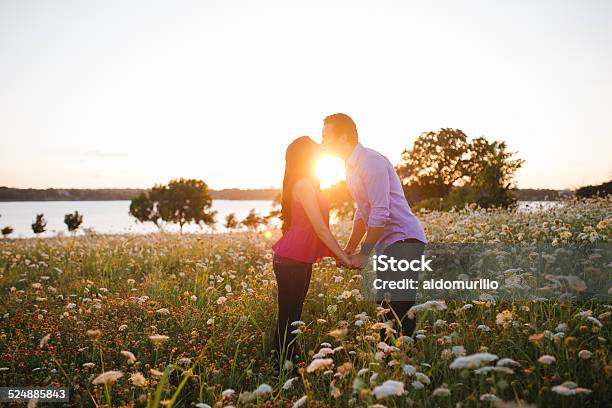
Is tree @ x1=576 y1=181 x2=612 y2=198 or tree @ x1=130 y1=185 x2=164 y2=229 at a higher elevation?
tree @ x1=576 y1=181 x2=612 y2=198

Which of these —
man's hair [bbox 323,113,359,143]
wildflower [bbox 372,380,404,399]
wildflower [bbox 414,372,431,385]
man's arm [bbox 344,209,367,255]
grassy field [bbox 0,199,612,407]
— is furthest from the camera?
man's arm [bbox 344,209,367,255]

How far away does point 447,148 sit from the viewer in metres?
51.7

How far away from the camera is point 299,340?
4520 millimetres

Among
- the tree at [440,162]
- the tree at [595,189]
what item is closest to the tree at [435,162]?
the tree at [440,162]

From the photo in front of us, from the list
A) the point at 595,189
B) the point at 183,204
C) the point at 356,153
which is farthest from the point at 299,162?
the point at 183,204

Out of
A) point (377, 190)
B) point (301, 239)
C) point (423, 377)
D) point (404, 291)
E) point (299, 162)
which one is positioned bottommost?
point (423, 377)

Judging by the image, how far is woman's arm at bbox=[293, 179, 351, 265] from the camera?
409 centimetres

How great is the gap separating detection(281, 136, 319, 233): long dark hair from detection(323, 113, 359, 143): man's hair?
276 mm

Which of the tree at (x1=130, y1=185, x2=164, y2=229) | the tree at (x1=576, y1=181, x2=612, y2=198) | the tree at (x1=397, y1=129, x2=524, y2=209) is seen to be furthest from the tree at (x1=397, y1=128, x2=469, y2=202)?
the tree at (x1=130, y1=185, x2=164, y2=229)

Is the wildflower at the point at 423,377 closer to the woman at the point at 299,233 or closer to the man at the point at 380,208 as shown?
the man at the point at 380,208

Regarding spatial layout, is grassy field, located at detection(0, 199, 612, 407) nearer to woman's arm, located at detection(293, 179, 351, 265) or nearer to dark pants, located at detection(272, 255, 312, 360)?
dark pants, located at detection(272, 255, 312, 360)

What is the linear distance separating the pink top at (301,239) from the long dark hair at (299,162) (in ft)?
0.50

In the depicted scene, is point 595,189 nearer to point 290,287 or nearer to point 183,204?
point 290,287

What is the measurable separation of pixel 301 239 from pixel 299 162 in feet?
2.46
